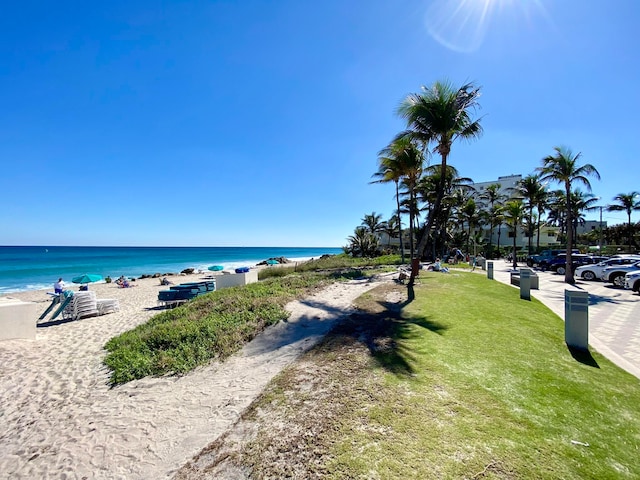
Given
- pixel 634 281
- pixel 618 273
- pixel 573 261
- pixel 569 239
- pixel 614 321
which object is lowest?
pixel 614 321

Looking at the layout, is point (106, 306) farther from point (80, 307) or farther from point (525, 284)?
point (525, 284)

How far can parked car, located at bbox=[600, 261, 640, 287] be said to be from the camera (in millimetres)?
17266

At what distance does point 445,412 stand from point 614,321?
9.78 meters

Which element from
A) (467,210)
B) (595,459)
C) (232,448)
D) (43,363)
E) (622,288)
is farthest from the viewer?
(467,210)

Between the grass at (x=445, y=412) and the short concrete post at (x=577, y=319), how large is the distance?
0.37m

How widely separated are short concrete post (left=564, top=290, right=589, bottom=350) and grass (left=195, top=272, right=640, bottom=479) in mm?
368

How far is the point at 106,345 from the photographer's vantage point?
26.3ft

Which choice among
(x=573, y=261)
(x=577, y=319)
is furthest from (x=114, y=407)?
(x=573, y=261)

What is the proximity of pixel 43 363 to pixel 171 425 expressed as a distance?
17.6 ft

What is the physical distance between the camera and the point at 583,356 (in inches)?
243

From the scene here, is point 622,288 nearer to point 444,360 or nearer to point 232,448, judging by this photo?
point 444,360

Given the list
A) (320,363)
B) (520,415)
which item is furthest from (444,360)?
(320,363)

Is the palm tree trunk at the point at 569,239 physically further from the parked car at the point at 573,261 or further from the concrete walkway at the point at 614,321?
the parked car at the point at 573,261

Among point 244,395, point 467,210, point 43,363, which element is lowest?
point 43,363
